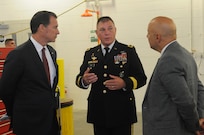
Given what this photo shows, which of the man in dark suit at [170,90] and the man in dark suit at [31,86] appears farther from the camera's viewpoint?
the man in dark suit at [31,86]

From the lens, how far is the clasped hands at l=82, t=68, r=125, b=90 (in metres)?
2.34

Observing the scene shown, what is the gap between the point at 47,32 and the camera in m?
2.26

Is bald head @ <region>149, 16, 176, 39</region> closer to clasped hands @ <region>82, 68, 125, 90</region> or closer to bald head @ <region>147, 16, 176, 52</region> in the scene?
bald head @ <region>147, 16, 176, 52</region>

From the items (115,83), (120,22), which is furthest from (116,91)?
(120,22)

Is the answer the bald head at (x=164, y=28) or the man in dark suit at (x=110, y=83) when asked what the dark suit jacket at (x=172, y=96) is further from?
the man in dark suit at (x=110, y=83)

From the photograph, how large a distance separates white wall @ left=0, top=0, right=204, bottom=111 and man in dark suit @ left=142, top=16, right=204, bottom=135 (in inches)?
137

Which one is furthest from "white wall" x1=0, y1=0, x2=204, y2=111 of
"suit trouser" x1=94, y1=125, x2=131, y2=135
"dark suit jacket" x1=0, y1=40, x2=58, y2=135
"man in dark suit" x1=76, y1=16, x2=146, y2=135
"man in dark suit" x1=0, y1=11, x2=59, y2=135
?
"dark suit jacket" x1=0, y1=40, x2=58, y2=135

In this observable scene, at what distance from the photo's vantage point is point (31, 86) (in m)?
2.13

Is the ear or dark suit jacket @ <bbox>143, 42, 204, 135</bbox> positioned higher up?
the ear

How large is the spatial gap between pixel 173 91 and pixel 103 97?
2.70 ft

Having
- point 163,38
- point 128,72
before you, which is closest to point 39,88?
point 128,72

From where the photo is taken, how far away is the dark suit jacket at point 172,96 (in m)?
1.76

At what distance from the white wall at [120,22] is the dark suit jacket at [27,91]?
11.8 ft

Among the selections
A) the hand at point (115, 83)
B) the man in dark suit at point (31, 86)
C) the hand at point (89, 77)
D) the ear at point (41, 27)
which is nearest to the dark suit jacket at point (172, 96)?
the hand at point (115, 83)
